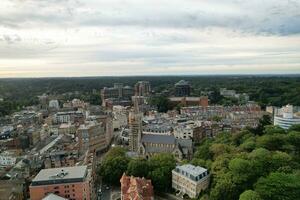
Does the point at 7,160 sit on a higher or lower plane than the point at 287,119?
lower

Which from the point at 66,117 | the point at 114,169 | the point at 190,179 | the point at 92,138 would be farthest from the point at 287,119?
the point at 66,117

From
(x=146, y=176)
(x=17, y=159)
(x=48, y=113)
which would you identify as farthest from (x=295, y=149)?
(x=48, y=113)

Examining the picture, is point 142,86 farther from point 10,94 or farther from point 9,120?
point 9,120

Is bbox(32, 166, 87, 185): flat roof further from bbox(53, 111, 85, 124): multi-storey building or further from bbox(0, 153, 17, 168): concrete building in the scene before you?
bbox(53, 111, 85, 124): multi-storey building

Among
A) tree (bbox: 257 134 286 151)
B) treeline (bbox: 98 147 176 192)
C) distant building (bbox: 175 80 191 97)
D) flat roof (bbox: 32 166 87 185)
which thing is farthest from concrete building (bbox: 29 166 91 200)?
distant building (bbox: 175 80 191 97)

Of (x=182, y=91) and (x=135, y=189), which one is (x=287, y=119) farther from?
(x=182, y=91)
